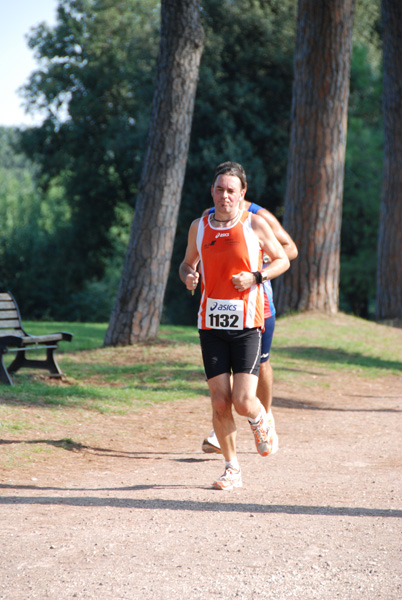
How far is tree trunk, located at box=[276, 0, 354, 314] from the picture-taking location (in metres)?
15.7

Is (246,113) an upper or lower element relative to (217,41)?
lower

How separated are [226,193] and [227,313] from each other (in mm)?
828

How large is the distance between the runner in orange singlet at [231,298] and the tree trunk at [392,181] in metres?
14.1

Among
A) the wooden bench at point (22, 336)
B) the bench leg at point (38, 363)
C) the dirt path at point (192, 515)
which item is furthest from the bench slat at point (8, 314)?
the dirt path at point (192, 515)

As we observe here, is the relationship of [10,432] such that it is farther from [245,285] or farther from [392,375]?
[392,375]

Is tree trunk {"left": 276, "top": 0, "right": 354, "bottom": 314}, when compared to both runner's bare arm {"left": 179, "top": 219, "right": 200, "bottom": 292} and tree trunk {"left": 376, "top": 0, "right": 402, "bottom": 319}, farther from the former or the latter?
runner's bare arm {"left": 179, "top": 219, "right": 200, "bottom": 292}

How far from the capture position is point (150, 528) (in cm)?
432

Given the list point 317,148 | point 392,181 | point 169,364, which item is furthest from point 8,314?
point 392,181

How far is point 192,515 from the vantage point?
4609 mm

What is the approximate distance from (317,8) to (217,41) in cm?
1267

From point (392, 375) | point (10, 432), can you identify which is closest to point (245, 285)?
point (10, 432)

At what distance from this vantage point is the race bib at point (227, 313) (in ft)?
16.7

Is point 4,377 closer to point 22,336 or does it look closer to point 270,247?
point 22,336

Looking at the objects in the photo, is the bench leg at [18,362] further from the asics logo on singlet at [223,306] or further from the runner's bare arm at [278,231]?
the asics logo on singlet at [223,306]
